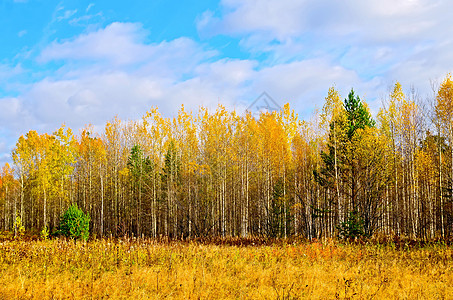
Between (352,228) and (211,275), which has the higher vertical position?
(211,275)

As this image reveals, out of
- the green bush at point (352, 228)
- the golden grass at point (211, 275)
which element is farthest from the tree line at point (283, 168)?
the golden grass at point (211, 275)

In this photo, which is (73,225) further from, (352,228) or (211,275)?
(352,228)

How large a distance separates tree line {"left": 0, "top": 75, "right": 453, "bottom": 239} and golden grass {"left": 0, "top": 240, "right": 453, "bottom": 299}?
8119mm

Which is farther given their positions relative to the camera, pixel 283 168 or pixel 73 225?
pixel 283 168

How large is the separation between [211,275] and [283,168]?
18675 mm

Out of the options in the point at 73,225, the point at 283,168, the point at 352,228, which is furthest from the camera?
the point at 283,168

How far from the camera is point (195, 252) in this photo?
34.9 feet

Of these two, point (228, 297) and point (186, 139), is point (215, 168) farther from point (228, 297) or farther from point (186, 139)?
point (228, 297)

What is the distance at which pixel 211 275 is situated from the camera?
778cm

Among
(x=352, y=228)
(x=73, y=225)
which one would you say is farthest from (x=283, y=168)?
(x=73, y=225)

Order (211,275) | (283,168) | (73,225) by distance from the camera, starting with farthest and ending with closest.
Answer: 1. (283,168)
2. (73,225)
3. (211,275)

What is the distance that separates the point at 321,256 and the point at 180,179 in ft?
63.9

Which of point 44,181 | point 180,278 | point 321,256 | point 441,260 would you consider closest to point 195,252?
point 180,278

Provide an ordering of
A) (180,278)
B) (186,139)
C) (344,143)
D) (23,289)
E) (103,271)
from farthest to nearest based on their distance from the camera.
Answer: (186,139) < (344,143) < (103,271) < (180,278) < (23,289)
